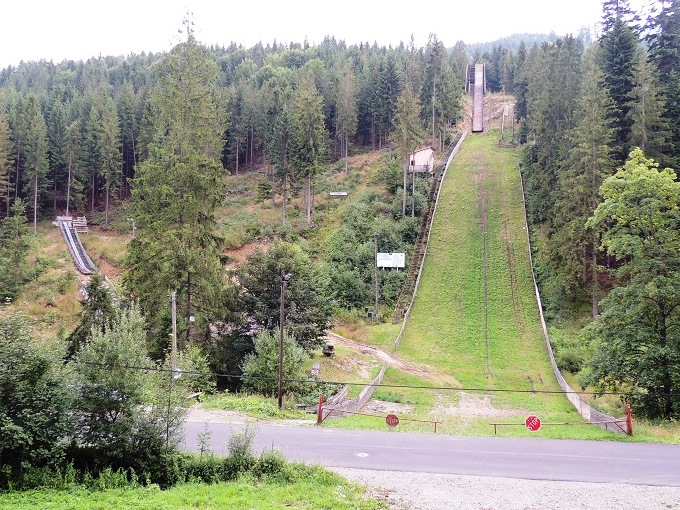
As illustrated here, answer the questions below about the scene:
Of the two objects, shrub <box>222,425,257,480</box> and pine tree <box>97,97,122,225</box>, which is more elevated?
pine tree <box>97,97,122,225</box>

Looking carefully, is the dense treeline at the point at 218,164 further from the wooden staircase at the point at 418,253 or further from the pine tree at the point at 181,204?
the wooden staircase at the point at 418,253

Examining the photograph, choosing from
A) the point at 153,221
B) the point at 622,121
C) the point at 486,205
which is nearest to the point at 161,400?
the point at 153,221

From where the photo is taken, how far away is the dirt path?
3066cm

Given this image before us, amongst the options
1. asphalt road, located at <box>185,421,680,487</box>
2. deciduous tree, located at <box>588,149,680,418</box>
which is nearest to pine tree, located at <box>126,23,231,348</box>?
asphalt road, located at <box>185,421,680,487</box>

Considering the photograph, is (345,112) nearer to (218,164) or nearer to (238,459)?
(218,164)

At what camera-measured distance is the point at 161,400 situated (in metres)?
14.8

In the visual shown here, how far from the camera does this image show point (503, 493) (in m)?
13.2

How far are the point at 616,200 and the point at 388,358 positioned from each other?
16.5 meters

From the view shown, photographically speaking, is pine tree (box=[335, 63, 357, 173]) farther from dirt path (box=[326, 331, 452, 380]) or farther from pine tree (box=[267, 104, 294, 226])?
dirt path (box=[326, 331, 452, 380])

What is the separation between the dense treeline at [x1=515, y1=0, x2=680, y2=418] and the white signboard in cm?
1141

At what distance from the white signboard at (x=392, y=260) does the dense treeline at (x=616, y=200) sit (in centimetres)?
1141

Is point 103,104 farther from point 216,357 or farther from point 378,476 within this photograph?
point 378,476

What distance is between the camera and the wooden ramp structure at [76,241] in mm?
46581

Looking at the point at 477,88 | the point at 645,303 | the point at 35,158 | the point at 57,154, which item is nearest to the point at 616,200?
the point at 645,303
